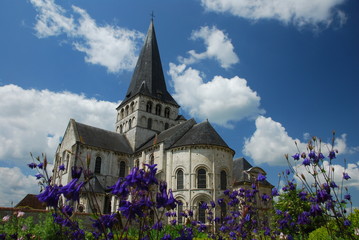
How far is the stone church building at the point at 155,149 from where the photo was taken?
25.4 metres

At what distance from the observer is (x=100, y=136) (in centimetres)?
3469

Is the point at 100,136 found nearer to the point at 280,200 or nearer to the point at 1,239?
the point at 280,200

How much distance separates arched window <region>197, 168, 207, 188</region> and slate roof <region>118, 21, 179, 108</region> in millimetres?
15927

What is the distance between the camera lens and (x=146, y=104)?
3747 cm

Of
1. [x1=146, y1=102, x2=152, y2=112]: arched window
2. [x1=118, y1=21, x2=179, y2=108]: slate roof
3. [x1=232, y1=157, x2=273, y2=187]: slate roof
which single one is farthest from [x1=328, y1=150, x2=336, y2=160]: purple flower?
[x1=118, y1=21, x2=179, y2=108]: slate roof

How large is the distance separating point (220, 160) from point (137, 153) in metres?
11.1

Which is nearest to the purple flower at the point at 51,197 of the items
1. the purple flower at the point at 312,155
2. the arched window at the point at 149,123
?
the purple flower at the point at 312,155

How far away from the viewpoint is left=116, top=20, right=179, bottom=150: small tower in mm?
36281

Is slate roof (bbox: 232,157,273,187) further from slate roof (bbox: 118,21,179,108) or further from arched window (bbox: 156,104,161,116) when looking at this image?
slate roof (bbox: 118,21,179,108)

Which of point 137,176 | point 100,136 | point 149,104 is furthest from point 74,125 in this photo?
point 137,176

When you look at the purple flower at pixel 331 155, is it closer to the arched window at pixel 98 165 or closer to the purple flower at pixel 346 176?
the purple flower at pixel 346 176

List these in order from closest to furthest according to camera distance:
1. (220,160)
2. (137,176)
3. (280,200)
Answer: (137,176)
(280,200)
(220,160)

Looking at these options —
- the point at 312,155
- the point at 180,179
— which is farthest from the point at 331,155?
the point at 180,179

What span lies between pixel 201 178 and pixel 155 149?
5.45 meters
